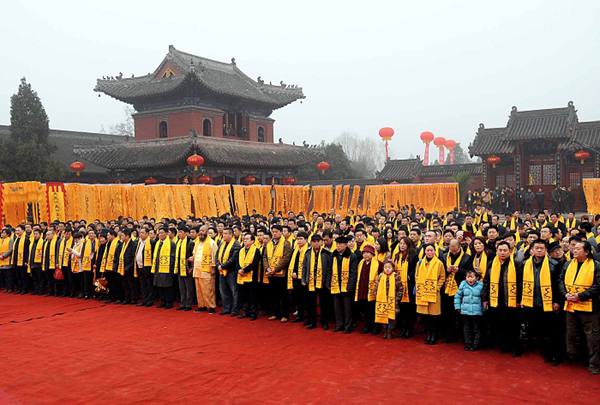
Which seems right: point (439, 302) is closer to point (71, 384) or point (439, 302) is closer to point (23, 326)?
point (71, 384)

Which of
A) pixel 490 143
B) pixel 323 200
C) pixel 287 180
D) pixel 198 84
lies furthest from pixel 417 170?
→ pixel 198 84

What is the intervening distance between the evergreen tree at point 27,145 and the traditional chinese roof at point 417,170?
61.7 ft

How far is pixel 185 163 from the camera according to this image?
81.3 ft

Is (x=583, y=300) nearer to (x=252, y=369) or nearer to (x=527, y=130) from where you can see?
(x=252, y=369)

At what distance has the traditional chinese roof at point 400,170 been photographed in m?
33.1

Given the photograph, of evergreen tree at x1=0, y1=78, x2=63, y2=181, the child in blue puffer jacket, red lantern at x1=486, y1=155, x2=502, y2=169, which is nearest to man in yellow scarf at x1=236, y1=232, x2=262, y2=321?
the child in blue puffer jacket

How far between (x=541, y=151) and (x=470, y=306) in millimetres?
22311

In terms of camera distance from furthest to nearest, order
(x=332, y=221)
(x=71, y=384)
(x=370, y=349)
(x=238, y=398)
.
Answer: (x=332, y=221) < (x=370, y=349) < (x=71, y=384) < (x=238, y=398)

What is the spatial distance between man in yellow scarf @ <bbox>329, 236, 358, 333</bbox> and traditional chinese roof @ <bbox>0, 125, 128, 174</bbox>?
2240cm

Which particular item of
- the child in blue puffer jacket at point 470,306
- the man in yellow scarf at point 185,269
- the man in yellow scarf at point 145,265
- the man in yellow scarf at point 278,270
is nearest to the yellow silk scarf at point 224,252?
the man in yellow scarf at point 185,269

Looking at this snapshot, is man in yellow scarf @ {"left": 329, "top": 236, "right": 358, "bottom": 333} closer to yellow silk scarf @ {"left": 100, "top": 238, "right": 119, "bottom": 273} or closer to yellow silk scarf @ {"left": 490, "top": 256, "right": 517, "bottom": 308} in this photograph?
yellow silk scarf @ {"left": 490, "top": 256, "right": 517, "bottom": 308}

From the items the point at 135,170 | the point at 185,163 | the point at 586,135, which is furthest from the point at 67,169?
the point at 586,135

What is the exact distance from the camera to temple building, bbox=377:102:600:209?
26.1 metres

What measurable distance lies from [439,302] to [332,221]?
25.0 ft
